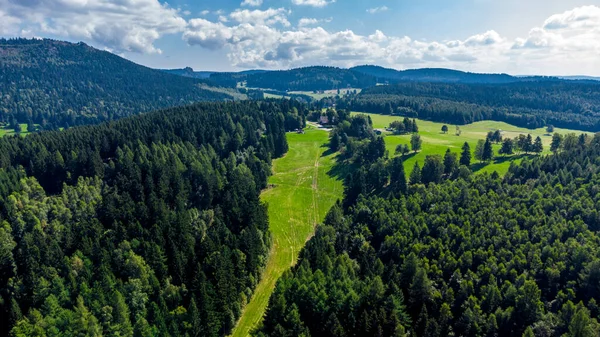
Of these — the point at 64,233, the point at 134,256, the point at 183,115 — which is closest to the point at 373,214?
the point at 134,256

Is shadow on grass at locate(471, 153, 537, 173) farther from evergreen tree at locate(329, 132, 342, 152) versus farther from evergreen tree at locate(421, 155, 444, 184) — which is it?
evergreen tree at locate(329, 132, 342, 152)

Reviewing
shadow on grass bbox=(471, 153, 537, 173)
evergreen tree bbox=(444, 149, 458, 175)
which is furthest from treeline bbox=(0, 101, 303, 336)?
shadow on grass bbox=(471, 153, 537, 173)

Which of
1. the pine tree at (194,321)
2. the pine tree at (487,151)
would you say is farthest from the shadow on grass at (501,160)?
the pine tree at (194,321)

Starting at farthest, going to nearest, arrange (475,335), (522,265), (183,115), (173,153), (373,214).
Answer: (183,115)
(173,153)
(373,214)
(522,265)
(475,335)

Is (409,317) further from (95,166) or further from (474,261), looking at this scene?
(95,166)

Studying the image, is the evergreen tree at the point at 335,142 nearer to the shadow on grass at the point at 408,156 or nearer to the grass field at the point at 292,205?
the grass field at the point at 292,205

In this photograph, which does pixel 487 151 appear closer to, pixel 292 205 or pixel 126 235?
pixel 292 205

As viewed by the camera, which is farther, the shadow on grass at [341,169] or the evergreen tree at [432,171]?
the shadow on grass at [341,169]
